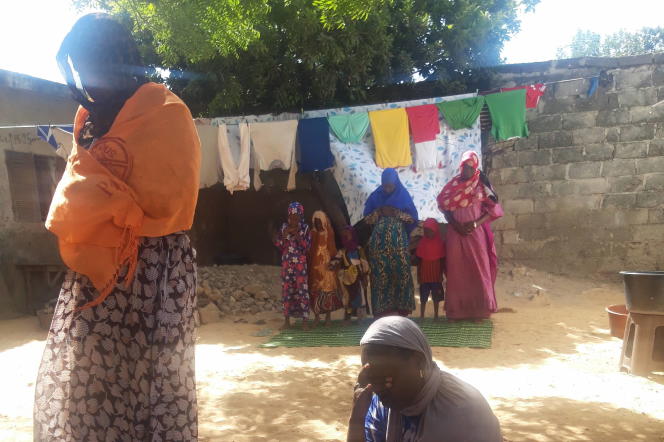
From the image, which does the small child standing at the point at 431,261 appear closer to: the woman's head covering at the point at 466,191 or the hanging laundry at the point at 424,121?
the woman's head covering at the point at 466,191

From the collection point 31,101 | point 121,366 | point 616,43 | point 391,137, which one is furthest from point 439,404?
point 616,43

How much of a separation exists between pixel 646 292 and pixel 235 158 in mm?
5463

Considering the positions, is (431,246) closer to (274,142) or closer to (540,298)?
(540,298)

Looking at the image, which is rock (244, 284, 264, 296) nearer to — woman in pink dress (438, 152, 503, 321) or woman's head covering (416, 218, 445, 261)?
woman's head covering (416, 218, 445, 261)

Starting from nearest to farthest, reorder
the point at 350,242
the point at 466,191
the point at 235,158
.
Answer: the point at 466,191 → the point at 350,242 → the point at 235,158

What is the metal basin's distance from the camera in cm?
387

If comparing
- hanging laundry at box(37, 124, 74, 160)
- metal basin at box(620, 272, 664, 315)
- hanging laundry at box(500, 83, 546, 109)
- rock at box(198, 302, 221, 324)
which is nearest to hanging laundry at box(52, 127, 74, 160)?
hanging laundry at box(37, 124, 74, 160)

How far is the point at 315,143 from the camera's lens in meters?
7.46

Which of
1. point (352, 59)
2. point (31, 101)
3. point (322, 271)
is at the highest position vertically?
point (352, 59)

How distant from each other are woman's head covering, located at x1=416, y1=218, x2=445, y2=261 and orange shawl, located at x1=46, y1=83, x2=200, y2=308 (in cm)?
492

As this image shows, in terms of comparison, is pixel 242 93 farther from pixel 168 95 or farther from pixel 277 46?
pixel 168 95

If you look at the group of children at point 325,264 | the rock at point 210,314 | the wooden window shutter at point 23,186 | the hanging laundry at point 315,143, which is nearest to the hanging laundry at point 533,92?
the group of children at point 325,264

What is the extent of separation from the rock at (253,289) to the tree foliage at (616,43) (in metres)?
18.5

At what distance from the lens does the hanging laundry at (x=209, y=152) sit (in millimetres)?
7535
